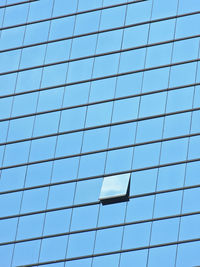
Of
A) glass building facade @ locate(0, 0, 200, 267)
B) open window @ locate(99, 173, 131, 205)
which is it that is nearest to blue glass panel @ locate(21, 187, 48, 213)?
glass building facade @ locate(0, 0, 200, 267)

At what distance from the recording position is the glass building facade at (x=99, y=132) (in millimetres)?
51906

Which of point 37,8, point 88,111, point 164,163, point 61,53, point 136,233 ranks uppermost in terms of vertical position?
point 37,8

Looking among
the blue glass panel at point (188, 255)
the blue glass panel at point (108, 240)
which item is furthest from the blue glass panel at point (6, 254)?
the blue glass panel at point (188, 255)

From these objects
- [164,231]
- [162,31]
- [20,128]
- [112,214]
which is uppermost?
[162,31]

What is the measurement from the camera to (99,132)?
56.0 metres

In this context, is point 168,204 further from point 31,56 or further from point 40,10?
point 40,10

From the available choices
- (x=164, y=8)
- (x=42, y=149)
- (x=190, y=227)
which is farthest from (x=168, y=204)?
(x=164, y=8)

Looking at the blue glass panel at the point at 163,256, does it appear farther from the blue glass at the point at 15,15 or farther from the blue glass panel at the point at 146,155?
the blue glass at the point at 15,15

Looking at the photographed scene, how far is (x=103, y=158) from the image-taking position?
180ft

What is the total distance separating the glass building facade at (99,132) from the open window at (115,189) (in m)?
0.28

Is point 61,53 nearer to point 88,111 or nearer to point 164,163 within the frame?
point 88,111

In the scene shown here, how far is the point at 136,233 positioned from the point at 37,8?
58.7 ft

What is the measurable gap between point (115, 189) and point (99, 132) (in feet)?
13.4

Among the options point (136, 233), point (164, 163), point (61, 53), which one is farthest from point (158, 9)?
point (136, 233)
